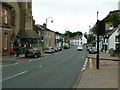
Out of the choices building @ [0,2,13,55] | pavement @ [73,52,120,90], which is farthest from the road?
building @ [0,2,13,55]

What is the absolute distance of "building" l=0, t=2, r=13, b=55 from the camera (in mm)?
34875

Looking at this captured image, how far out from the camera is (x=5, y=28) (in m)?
36.3

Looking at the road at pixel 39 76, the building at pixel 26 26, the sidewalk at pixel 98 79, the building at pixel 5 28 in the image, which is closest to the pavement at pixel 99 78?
the sidewalk at pixel 98 79

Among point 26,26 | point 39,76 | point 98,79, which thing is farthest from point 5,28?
point 98,79

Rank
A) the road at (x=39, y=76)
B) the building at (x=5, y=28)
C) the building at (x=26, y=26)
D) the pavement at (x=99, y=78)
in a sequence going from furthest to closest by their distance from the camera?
the building at (x=26, y=26) → the building at (x=5, y=28) → the road at (x=39, y=76) → the pavement at (x=99, y=78)

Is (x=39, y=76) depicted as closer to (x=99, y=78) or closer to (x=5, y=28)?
(x=99, y=78)

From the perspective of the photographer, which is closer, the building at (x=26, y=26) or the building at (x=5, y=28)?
the building at (x=5, y=28)

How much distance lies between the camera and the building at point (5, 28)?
34875 mm

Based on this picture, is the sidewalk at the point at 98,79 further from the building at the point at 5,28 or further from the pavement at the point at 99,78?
the building at the point at 5,28

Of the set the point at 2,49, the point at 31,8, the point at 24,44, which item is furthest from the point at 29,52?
the point at 31,8

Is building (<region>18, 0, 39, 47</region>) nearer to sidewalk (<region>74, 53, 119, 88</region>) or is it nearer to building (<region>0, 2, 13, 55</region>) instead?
building (<region>0, 2, 13, 55</region>)

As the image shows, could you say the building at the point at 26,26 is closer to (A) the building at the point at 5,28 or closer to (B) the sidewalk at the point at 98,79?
(A) the building at the point at 5,28

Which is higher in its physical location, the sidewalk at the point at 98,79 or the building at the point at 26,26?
the building at the point at 26,26

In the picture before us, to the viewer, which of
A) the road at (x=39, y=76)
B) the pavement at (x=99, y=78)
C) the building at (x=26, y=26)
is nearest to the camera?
the pavement at (x=99, y=78)
